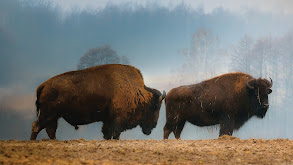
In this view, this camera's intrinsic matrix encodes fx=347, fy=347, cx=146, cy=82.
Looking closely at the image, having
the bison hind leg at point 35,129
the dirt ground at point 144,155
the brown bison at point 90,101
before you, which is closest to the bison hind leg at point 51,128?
the brown bison at point 90,101

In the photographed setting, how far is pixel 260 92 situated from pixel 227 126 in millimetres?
1424

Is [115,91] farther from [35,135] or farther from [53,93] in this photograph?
[35,135]

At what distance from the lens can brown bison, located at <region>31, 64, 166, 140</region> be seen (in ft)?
28.5

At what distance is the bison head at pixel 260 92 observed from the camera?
10367mm

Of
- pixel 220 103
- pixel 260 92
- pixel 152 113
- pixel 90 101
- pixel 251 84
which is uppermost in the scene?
pixel 251 84

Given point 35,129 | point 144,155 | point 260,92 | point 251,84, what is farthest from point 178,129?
point 144,155

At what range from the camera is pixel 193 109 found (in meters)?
10.9

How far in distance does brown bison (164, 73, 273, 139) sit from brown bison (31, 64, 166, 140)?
2.00 m

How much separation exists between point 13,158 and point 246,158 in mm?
3709

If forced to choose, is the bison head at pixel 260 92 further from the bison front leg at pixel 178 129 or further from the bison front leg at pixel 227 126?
the bison front leg at pixel 178 129

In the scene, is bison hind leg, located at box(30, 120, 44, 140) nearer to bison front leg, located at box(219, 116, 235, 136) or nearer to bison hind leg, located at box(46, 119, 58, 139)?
bison hind leg, located at box(46, 119, 58, 139)

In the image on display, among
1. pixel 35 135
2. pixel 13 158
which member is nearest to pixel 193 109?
pixel 35 135

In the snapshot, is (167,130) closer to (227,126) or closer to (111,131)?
(227,126)

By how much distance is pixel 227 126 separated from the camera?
404 inches
